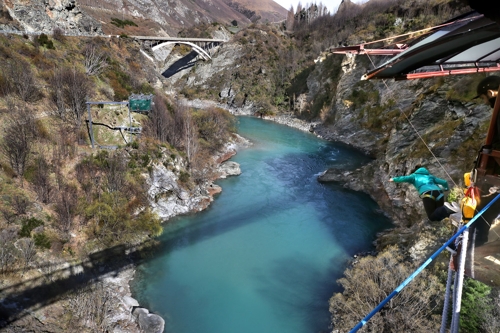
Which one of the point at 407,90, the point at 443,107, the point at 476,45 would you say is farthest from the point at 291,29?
the point at 476,45

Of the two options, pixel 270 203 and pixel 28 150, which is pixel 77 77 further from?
pixel 270 203

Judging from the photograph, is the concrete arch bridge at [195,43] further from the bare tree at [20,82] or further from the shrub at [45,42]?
the bare tree at [20,82]

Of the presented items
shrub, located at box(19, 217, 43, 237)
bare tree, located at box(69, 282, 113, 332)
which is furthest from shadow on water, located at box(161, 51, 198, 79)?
bare tree, located at box(69, 282, 113, 332)

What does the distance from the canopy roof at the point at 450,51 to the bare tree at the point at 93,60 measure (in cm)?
2236

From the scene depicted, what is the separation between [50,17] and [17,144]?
20348 mm

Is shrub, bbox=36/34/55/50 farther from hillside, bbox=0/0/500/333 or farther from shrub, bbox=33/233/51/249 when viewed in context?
shrub, bbox=33/233/51/249

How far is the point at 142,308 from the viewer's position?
11.1 m

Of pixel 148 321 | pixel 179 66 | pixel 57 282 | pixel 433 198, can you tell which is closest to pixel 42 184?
pixel 57 282

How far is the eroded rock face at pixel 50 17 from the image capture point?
24047mm

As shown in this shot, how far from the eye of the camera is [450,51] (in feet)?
11.1

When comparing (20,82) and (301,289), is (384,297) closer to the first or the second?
(301,289)

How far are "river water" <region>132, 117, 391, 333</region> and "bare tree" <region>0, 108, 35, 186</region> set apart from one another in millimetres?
7326

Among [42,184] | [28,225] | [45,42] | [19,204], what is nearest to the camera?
[28,225]

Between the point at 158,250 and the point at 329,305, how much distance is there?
8.50 m
